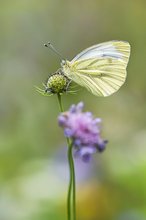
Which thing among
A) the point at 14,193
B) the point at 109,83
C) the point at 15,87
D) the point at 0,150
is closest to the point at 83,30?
the point at 15,87

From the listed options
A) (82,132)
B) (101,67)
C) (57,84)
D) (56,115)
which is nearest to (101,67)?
(101,67)

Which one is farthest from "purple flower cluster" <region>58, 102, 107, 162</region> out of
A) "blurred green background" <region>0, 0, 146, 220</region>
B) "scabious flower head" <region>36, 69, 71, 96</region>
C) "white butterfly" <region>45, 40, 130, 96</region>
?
"blurred green background" <region>0, 0, 146, 220</region>

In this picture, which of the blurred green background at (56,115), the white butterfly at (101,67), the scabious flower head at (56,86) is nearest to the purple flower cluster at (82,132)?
the scabious flower head at (56,86)

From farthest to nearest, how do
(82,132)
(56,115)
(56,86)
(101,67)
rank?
(56,115), (101,67), (56,86), (82,132)

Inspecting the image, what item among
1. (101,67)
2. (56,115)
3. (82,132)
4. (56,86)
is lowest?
(82,132)

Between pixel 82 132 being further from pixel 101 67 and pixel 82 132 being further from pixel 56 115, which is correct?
pixel 56 115

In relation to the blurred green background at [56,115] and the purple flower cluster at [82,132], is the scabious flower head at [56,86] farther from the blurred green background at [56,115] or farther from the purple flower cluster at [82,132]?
the blurred green background at [56,115]

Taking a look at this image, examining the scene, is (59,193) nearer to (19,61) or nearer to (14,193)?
(14,193)
